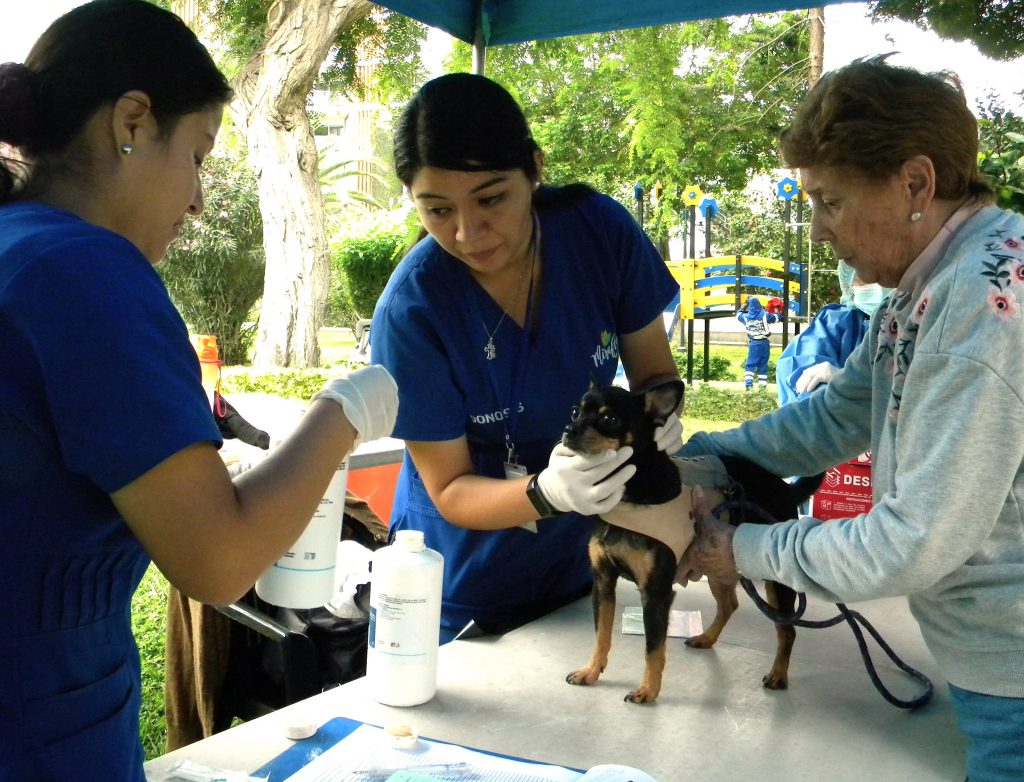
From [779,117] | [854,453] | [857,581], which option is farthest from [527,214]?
[779,117]

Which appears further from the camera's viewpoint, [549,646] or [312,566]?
[549,646]

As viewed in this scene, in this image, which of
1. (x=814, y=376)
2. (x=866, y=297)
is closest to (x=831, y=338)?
(x=866, y=297)

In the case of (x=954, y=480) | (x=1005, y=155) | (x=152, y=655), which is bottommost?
(x=152, y=655)

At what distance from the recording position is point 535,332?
2107 millimetres

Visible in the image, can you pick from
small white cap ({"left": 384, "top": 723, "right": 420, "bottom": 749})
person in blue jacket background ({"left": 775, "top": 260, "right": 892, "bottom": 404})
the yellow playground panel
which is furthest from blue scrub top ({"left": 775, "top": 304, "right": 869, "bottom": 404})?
the yellow playground panel

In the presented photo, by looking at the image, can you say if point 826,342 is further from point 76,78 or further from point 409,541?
point 76,78

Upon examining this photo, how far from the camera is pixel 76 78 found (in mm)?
1020

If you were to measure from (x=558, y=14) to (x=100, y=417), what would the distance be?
2849 millimetres

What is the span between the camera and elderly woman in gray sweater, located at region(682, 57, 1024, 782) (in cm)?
123

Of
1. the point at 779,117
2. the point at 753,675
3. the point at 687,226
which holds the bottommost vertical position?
the point at 753,675

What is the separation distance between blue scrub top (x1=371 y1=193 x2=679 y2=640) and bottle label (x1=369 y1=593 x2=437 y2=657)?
1.52 ft

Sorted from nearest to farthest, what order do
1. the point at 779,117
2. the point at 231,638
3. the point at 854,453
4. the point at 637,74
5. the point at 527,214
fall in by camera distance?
the point at 854,453
the point at 527,214
the point at 231,638
the point at 637,74
the point at 779,117

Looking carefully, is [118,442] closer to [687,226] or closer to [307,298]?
[307,298]

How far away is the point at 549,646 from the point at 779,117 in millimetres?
11185
